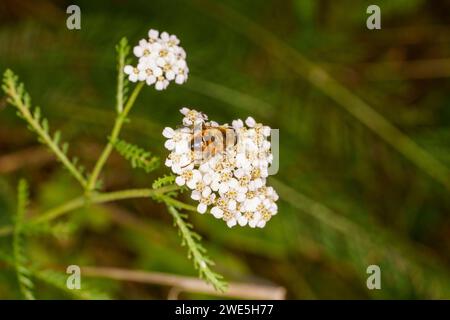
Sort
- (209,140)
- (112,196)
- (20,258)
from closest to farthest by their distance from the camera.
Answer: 1. (209,140)
2. (112,196)
3. (20,258)

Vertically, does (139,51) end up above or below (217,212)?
above

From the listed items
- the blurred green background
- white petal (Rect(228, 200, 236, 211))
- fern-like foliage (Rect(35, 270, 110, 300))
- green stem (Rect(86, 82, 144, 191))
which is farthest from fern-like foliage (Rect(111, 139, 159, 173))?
the blurred green background

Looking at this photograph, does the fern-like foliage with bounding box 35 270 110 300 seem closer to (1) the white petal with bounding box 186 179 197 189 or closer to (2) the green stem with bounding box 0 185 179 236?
(2) the green stem with bounding box 0 185 179 236

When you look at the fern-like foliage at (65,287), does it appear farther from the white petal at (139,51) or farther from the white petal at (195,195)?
the white petal at (139,51)

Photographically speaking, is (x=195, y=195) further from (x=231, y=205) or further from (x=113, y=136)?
(x=113, y=136)

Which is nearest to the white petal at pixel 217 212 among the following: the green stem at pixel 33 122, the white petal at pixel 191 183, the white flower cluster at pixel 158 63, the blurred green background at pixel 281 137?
the white petal at pixel 191 183

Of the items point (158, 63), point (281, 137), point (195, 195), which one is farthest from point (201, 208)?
point (281, 137)

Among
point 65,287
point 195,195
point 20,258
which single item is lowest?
point 65,287
